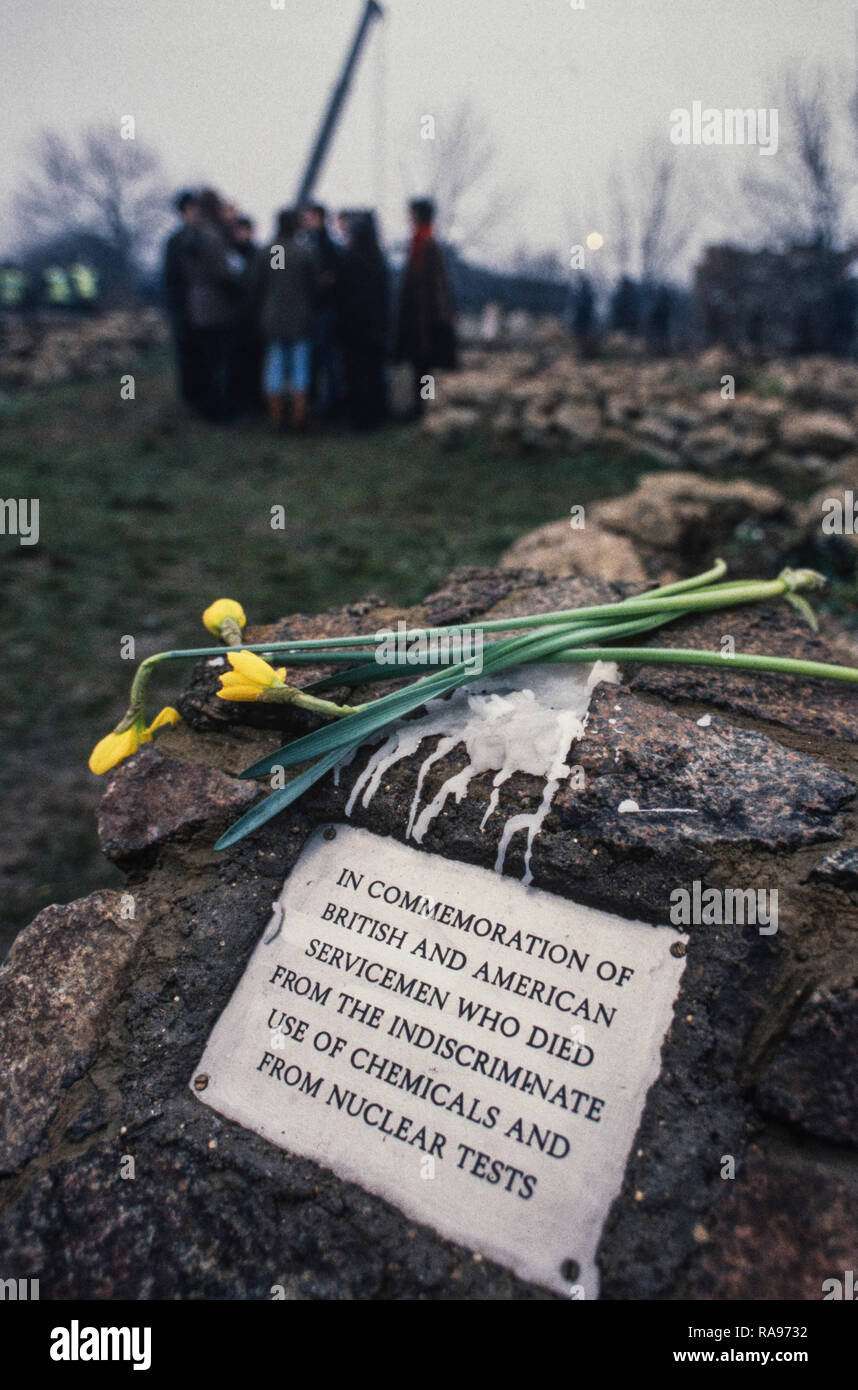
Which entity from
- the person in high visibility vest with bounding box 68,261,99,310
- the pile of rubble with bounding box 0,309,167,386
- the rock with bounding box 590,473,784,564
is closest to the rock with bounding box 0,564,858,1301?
the rock with bounding box 590,473,784,564

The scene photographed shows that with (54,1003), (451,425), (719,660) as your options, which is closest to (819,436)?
(451,425)

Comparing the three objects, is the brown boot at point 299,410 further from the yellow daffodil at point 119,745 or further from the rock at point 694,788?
the rock at point 694,788

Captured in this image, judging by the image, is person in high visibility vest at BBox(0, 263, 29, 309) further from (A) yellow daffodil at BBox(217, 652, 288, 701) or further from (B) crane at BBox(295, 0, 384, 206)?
(A) yellow daffodil at BBox(217, 652, 288, 701)

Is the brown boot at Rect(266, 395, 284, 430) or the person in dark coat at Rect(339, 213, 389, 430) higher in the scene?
the person in dark coat at Rect(339, 213, 389, 430)

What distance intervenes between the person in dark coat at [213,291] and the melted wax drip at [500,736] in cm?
716

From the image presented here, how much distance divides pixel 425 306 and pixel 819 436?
3.70 meters

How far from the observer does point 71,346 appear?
12141mm

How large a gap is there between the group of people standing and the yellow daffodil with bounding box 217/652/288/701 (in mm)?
6064

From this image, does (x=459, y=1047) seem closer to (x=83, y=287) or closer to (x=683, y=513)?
(x=683, y=513)

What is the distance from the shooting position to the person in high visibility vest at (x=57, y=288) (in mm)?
19328

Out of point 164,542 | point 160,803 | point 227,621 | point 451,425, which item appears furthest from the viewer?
point 451,425

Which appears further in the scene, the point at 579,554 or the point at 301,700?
the point at 579,554

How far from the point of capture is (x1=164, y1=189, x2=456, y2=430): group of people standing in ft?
23.4
